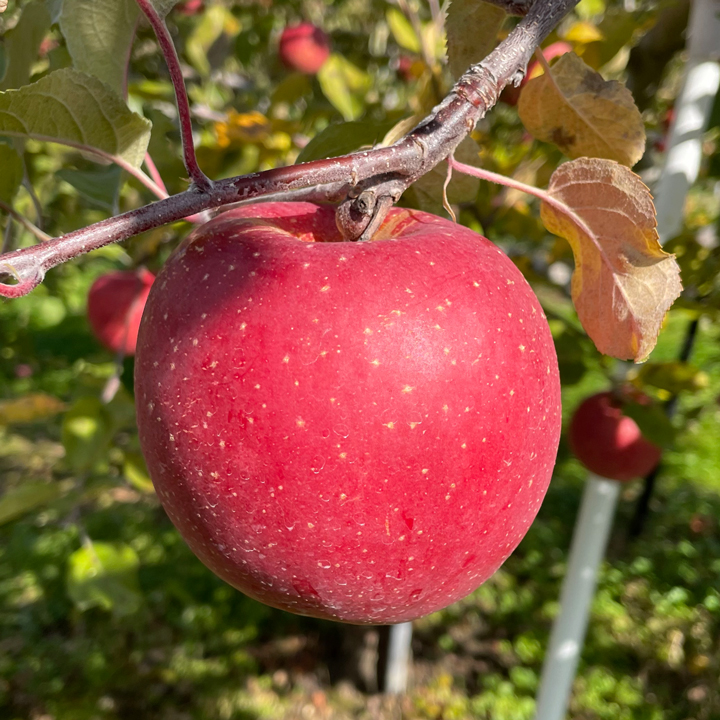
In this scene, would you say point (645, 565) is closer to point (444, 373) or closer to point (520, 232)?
point (520, 232)

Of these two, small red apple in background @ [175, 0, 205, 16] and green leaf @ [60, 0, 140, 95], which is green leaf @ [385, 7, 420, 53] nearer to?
small red apple in background @ [175, 0, 205, 16]

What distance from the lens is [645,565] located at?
2828 mm

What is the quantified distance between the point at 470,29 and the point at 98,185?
486 mm

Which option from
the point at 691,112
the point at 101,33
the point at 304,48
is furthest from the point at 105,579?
the point at 304,48

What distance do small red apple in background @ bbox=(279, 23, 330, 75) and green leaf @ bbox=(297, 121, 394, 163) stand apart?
1.92 metres

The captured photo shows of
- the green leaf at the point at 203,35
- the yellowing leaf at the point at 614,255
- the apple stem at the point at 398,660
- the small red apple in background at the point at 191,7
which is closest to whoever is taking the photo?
the yellowing leaf at the point at 614,255

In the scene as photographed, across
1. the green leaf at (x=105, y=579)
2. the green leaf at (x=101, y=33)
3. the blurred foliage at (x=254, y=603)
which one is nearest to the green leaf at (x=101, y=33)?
the green leaf at (x=101, y=33)

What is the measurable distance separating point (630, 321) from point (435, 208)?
0.25 metres

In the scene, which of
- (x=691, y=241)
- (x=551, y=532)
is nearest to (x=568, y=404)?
(x=551, y=532)

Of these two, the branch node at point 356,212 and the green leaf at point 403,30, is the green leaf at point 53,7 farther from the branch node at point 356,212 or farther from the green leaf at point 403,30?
the green leaf at point 403,30

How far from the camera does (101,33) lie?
0.69m

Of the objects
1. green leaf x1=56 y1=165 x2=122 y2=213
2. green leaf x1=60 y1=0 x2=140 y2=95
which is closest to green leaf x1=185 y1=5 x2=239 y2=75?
green leaf x1=56 y1=165 x2=122 y2=213

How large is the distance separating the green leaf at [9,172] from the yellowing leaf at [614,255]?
1.69ft

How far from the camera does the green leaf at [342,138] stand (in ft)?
2.34
